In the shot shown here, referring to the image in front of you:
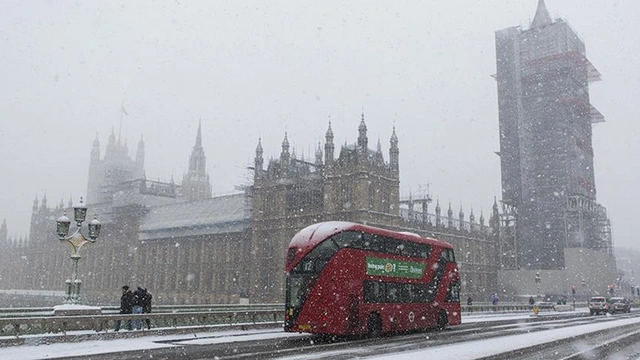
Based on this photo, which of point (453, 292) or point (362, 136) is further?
point (362, 136)

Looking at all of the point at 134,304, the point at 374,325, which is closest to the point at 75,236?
the point at 134,304

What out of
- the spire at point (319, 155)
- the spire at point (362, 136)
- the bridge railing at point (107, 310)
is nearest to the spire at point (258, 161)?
the spire at point (319, 155)

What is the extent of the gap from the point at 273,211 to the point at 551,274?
40623mm

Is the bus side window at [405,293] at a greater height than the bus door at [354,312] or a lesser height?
greater

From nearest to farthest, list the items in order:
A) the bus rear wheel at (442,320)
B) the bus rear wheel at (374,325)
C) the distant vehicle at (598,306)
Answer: the bus rear wheel at (374,325), the bus rear wheel at (442,320), the distant vehicle at (598,306)

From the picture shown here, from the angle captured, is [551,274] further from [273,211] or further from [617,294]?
[273,211]

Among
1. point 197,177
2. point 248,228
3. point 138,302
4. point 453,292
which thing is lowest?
point 138,302

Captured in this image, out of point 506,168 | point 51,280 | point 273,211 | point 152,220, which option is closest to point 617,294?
point 506,168

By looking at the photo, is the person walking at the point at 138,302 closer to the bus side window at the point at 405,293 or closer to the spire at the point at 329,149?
the bus side window at the point at 405,293

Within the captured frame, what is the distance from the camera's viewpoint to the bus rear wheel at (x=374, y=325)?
2149 centimetres

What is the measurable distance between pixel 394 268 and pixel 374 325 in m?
2.47

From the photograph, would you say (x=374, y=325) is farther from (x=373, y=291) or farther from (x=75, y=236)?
(x=75, y=236)

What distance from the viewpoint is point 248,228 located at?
82.7 m

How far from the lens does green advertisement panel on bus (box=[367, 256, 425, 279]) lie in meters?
21.6
